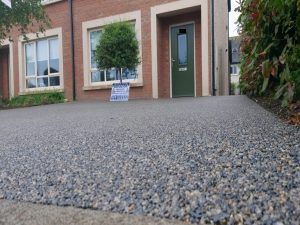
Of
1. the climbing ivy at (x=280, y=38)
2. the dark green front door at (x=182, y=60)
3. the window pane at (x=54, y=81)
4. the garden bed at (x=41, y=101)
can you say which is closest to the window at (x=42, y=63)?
the window pane at (x=54, y=81)

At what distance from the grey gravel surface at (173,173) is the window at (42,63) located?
10357 mm

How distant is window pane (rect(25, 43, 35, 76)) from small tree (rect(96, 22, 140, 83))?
5201 millimetres

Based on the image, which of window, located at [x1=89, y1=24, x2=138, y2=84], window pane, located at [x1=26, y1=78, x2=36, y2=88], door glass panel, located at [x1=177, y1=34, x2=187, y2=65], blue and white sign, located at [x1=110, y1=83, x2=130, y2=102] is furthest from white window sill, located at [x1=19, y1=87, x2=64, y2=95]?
door glass panel, located at [x1=177, y1=34, x2=187, y2=65]

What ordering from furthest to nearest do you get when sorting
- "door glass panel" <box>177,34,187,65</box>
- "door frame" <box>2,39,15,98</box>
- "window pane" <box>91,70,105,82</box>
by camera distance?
"door frame" <box>2,39,15,98</box>, "window pane" <box>91,70,105,82</box>, "door glass panel" <box>177,34,187,65</box>

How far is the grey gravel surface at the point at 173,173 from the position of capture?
4.24 ft

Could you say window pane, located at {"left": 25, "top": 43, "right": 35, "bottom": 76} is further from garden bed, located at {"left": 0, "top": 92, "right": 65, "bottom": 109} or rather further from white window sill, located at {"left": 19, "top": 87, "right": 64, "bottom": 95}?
garden bed, located at {"left": 0, "top": 92, "right": 65, "bottom": 109}

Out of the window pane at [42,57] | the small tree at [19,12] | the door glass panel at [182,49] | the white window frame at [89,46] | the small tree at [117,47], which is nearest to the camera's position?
the small tree at [117,47]

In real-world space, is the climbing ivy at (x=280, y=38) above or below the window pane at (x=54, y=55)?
below

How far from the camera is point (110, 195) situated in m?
1.50

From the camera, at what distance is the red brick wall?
10.5m

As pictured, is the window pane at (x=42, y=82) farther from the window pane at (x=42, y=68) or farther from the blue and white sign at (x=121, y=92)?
the blue and white sign at (x=121, y=92)

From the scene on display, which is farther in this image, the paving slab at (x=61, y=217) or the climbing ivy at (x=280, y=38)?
the climbing ivy at (x=280, y=38)

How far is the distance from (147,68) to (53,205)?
9.27 meters

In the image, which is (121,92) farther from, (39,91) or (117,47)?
(39,91)
